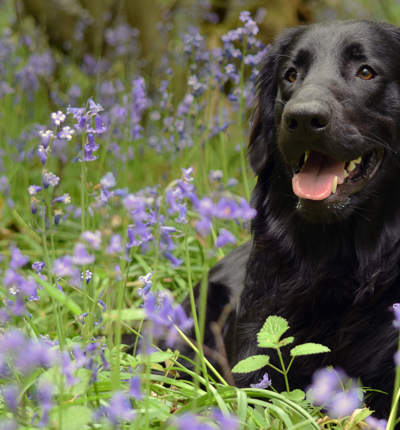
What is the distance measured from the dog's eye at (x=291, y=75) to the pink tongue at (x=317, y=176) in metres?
0.42

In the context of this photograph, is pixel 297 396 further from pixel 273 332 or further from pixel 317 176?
pixel 317 176

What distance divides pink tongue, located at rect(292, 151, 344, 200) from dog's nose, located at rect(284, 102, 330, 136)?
0.20m

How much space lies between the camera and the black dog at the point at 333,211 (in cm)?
198

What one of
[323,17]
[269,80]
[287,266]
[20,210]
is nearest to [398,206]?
[287,266]

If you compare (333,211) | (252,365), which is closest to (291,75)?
(333,211)

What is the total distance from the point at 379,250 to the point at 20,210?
2.49 metres

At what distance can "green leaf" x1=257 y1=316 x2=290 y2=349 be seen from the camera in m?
1.48

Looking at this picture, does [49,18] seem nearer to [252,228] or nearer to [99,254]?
[99,254]

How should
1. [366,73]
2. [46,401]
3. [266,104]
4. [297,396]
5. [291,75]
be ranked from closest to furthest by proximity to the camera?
1. [46,401]
2. [297,396]
3. [366,73]
4. [291,75]
5. [266,104]

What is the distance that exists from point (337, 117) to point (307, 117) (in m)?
0.12

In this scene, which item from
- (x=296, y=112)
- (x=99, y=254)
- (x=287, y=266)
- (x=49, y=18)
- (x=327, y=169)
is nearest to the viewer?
(x=296, y=112)

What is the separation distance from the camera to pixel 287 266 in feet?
7.69

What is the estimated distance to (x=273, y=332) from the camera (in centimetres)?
156

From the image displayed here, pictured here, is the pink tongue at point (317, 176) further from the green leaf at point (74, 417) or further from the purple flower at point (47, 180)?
the green leaf at point (74, 417)
